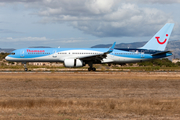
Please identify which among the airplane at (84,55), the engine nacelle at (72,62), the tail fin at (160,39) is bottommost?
the engine nacelle at (72,62)

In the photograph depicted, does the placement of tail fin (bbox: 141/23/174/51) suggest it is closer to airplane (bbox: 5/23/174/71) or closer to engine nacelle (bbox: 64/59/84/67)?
airplane (bbox: 5/23/174/71)

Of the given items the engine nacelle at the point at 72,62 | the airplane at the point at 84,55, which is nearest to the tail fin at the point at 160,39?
the airplane at the point at 84,55

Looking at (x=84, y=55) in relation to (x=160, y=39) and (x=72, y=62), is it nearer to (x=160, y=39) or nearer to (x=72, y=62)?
(x=72, y=62)

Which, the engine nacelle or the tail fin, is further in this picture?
the tail fin

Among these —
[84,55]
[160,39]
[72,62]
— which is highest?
[160,39]

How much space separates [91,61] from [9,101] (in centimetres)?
2470

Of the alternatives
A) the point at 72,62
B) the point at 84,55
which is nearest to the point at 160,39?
the point at 84,55

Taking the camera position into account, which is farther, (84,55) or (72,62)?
(84,55)

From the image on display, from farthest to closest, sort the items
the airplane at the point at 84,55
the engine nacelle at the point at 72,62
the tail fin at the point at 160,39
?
the tail fin at the point at 160,39 < the airplane at the point at 84,55 < the engine nacelle at the point at 72,62

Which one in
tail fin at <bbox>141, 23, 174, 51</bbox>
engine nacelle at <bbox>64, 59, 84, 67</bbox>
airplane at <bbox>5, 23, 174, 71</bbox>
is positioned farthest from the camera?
tail fin at <bbox>141, 23, 174, 51</bbox>

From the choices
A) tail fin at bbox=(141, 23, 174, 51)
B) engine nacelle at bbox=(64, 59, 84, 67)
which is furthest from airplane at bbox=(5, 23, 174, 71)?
engine nacelle at bbox=(64, 59, 84, 67)

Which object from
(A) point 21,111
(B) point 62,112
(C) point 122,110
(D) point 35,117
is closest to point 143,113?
(C) point 122,110

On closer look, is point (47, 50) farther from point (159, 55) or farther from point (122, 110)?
point (122, 110)

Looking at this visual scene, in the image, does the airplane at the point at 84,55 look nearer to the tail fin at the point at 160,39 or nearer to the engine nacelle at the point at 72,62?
the tail fin at the point at 160,39
